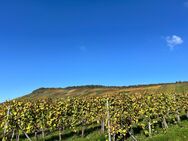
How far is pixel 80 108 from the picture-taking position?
37094 mm

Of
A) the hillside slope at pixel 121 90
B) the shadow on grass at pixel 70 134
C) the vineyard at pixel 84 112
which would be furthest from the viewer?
the hillside slope at pixel 121 90

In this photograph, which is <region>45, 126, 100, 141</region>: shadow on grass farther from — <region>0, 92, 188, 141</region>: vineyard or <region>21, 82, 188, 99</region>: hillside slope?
<region>21, 82, 188, 99</region>: hillside slope

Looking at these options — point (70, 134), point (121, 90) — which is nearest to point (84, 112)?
point (70, 134)

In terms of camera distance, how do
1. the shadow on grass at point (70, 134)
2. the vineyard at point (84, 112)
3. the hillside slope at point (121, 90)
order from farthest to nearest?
the hillside slope at point (121, 90)
the shadow on grass at point (70, 134)
the vineyard at point (84, 112)

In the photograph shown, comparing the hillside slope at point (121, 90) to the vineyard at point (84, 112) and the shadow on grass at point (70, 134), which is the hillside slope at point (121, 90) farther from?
the shadow on grass at point (70, 134)

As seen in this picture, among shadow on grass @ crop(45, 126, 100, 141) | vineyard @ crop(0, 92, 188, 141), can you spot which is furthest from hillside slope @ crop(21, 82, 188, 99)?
shadow on grass @ crop(45, 126, 100, 141)

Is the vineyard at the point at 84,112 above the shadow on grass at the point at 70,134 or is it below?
above

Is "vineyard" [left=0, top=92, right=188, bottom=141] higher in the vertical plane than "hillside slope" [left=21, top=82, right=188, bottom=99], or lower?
lower

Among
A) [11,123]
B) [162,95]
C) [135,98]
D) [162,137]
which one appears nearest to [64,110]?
[135,98]

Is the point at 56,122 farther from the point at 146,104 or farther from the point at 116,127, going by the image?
the point at 116,127

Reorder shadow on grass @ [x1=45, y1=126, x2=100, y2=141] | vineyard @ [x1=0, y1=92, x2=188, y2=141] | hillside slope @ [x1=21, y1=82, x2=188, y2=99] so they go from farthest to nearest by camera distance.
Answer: hillside slope @ [x1=21, y1=82, x2=188, y2=99] < shadow on grass @ [x1=45, y1=126, x2=100, y2=141] < vineyard @ [x1=0, y1=92, x2=188, y2=141]

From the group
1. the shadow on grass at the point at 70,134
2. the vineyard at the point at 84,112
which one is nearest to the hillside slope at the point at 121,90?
the vineyard at the point at 84,112

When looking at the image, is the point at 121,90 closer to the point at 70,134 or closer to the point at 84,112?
the point at 84,112

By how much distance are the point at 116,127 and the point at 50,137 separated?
14.9 m
